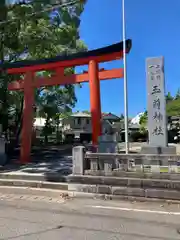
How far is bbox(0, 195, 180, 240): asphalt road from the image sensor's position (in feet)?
17.7

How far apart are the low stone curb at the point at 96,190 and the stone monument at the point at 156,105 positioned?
3.34 meters

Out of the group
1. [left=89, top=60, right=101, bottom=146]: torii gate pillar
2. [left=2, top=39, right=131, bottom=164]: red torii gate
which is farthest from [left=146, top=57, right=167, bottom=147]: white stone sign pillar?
[left=89, top=60, right=101, bottom=146]: torii gate pillar

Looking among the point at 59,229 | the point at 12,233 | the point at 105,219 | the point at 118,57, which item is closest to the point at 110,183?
the point at 105,219

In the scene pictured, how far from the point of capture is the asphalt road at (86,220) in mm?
5383

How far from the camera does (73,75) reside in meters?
16.0

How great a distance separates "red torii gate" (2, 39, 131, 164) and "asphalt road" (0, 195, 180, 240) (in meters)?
7.33

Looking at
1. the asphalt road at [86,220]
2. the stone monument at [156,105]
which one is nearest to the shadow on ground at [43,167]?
the asphalt road at [86,220]

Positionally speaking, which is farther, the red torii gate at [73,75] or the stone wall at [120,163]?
the red torii gate at [73,75]

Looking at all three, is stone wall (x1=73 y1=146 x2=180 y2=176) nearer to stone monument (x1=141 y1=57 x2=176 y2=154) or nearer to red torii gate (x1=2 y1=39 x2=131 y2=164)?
stone monument (x1=141 y1=57 x2=176 y2=154)

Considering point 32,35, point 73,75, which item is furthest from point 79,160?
point 32,35

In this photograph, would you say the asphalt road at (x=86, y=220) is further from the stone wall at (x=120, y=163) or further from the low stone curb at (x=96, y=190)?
the stone wall at (x=120, y=163)

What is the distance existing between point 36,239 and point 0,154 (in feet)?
37.2

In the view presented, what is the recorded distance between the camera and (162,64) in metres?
12.0

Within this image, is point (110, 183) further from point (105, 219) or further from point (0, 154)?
point (0, 154)
